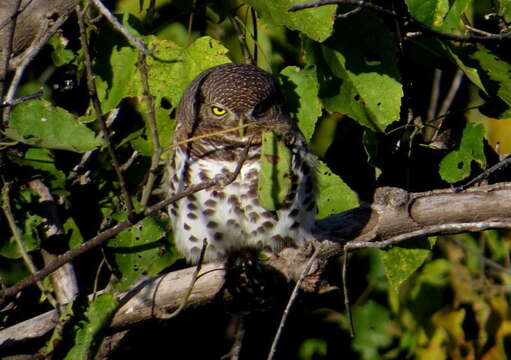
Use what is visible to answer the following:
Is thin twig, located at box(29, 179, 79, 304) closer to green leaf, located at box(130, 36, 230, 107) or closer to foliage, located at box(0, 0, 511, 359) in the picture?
foliage, located at box(0, 0, 511, 359)

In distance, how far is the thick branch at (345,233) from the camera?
10.8ft

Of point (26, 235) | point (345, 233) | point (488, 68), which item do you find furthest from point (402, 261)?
point (26, 235)

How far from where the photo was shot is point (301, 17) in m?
3.23

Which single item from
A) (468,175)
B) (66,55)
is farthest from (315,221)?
(66,55)

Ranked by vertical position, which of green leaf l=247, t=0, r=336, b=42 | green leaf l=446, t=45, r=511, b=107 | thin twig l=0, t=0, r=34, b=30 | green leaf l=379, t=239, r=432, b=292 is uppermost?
thin twig l=0, t=0, r=34, b=30

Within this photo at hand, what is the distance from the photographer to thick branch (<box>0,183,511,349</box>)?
330 centimetres

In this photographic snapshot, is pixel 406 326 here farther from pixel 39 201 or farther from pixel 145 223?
pixel 39 201

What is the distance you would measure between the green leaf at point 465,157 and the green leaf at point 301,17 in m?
0.85

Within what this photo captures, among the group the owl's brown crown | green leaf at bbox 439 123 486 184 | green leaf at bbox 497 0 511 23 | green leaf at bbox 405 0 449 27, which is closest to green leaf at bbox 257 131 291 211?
the owl's brown crown

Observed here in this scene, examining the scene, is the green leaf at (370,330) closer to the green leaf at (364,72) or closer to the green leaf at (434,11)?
the green leaf at (364,72)

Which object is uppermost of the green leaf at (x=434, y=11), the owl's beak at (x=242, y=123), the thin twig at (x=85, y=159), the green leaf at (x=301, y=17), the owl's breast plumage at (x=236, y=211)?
the green leaf at (x=301, y=17)

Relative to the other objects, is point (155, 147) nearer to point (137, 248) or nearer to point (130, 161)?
point (137, 248)

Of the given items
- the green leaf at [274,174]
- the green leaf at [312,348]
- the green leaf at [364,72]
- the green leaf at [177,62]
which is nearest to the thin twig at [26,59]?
the green leaf at [177,62]

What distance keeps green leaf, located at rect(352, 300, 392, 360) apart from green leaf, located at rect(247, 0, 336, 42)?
189 cm
